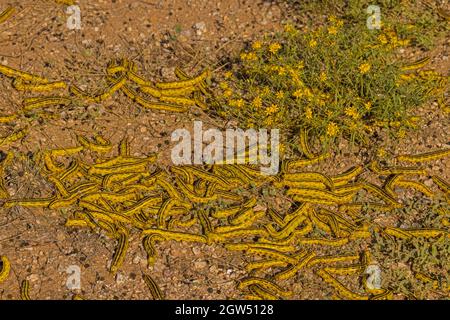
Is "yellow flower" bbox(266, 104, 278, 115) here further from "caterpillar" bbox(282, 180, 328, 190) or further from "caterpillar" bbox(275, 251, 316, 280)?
"caterpillar" bbox(275, 251, 316, 280)

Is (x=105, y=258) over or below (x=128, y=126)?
below

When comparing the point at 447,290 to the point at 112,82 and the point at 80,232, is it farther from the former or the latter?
the point at 112,82

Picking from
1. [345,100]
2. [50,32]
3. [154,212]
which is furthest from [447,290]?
[50,32]

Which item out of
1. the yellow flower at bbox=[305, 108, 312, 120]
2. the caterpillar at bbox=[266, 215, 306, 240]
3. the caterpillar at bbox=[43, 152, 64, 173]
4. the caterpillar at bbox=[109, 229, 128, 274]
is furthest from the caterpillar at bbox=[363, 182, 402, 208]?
the caterpillar at bbox=[43, 152, 64, 173]

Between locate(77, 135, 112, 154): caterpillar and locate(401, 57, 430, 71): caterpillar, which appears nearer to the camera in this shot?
locate(77, 135, 112, 154): caterpillar

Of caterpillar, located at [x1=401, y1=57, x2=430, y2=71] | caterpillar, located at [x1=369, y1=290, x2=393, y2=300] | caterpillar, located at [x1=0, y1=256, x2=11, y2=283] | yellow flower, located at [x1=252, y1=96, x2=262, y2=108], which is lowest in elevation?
caterpillar, located at [x1=369, y1=290, x2=393, y2=300]

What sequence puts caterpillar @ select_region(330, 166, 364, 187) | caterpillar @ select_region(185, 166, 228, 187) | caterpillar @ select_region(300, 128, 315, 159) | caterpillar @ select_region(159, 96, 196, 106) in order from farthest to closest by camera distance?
1. caterpillar @ select_region(159, 96, 196, 106)
2. caterpillar @ select_region(300, 128, 315, 159)
3. caterpillar @ select_region(330, 166, 364, 187)
4. caterpillar @ select_region(185, 166, 228, 187)

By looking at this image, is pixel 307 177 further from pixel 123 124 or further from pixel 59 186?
pixel 59 186
